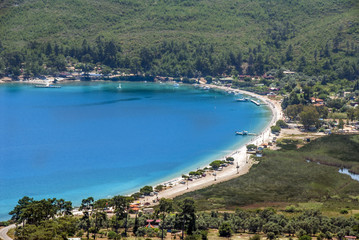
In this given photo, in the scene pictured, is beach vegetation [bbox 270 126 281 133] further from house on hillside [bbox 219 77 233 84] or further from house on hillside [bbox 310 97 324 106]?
house on hillside [bbox 219 77 233 84]

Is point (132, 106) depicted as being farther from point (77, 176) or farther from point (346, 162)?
point (346, 162)

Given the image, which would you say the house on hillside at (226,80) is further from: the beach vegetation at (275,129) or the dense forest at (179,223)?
the dense forest at (179,223)

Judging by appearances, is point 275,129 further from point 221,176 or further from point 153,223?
point 153,223

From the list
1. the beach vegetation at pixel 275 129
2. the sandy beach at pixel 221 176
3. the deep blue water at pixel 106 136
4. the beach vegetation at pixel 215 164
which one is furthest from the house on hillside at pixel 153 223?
the beach vegetation at pixel 275 129

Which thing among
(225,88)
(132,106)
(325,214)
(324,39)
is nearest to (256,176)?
(325,214)

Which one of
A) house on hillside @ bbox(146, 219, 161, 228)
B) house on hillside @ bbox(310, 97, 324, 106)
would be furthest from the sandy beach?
house on hillside @ bbox(310, 97, 324, 106)
